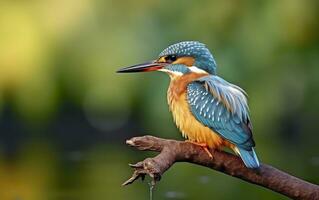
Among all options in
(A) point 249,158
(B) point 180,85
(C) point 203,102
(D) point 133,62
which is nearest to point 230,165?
(A) point 249,158

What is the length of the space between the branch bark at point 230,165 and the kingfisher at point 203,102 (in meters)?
0.07

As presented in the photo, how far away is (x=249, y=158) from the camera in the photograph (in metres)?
3.43

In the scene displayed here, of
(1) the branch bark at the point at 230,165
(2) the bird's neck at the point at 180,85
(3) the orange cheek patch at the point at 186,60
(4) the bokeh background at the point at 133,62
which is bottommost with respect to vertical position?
(4) the bokeh background at the point at 133,62

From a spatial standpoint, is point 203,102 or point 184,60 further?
point 184,60

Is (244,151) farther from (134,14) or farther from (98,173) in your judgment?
(134,14)

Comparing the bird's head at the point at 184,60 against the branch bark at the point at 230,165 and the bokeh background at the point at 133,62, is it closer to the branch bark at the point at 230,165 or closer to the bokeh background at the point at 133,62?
the branch bark at the point at 230,165

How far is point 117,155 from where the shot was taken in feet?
29.9

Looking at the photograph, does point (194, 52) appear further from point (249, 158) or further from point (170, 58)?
point (249, 158)

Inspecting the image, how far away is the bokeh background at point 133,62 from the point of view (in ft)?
27.0

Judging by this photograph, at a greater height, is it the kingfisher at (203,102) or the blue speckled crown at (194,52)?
the blue speckled crown at (194,52)

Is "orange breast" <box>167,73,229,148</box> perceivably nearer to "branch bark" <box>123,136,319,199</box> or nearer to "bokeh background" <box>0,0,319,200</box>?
"branch bark" <box>123,136,319,199</box>

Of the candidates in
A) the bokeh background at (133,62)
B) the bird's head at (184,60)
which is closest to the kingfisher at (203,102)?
the bird's head at (184,60)

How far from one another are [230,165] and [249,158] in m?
0.07

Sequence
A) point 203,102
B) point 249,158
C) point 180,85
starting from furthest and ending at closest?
1. point 180,85
2. point 203,102
3. point 249,158
